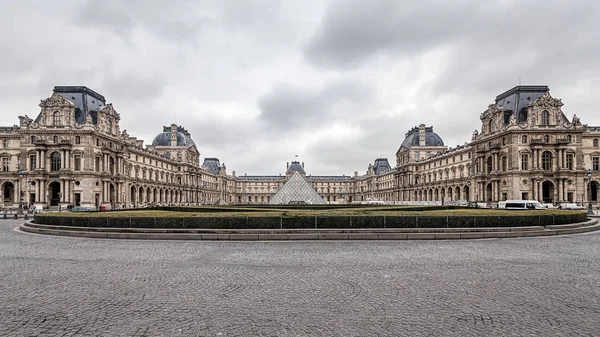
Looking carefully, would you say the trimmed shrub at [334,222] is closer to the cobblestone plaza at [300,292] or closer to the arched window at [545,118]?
the cobblestone plaza at [300,292]

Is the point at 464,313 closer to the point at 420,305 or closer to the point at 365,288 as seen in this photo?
the point at 420,305

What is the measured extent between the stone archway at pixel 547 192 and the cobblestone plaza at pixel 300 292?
170 ft

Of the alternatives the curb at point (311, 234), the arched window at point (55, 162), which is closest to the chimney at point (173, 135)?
the arched window at point (55, 162)

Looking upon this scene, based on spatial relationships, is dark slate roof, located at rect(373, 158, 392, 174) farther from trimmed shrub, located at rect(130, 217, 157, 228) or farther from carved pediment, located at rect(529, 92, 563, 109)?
trimmed shrub, located at rect(130, 217, 157, 228)

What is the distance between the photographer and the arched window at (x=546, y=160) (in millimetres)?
54844

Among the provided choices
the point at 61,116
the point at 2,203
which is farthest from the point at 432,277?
the point at 2,203

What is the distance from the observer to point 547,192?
5672cm

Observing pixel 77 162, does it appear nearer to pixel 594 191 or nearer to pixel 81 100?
pixel 81 100

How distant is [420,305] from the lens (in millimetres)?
6656

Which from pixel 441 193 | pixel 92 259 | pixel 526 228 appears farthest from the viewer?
pixel 441 193

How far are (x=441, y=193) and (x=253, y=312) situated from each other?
8297 centimetres

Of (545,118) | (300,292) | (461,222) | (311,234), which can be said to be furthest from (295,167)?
(300,292)

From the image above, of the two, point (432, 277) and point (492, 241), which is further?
point (492, 241)

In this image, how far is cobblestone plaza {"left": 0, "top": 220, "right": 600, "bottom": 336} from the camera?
5.64 metres
